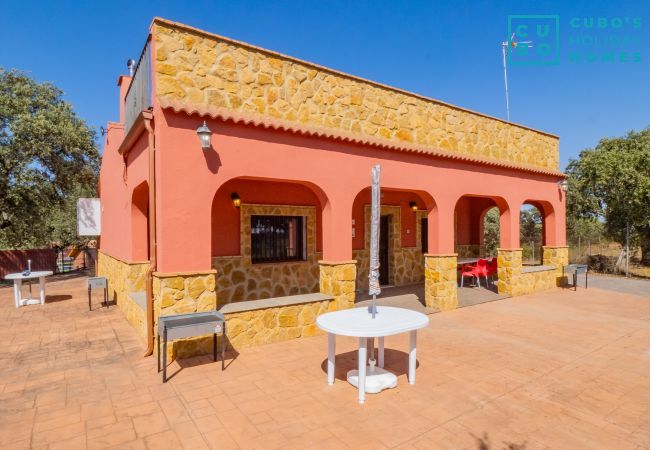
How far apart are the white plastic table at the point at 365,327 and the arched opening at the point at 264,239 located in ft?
12.7

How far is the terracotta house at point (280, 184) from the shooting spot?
18.8ft

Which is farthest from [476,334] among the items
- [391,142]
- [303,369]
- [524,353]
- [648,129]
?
[648,129]

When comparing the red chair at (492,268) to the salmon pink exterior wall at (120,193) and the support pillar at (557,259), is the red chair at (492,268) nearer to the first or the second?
the support pillar at (557,259)

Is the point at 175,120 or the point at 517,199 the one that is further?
the point at 517,199

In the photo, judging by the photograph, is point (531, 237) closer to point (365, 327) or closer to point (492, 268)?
point (492, 268)

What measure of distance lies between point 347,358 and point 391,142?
4.68 meters

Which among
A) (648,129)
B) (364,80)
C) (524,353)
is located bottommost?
(524,353)

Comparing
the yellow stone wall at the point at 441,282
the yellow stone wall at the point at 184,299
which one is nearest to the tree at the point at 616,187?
the yellow stone wall at the point at 441,282

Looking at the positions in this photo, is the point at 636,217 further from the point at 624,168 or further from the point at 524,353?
the point at 524,353

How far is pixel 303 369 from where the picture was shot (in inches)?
206

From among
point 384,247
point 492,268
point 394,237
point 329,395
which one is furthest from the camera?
point 384,247

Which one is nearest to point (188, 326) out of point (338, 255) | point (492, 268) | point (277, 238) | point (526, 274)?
point (338, 255)

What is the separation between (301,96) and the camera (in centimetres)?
708

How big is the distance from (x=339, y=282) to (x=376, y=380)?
110 inches
